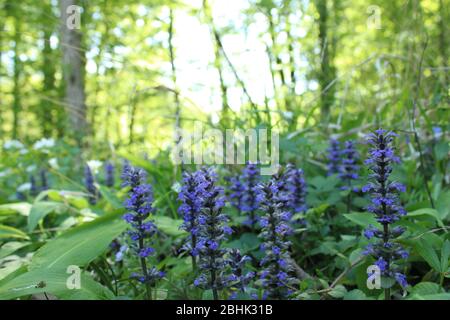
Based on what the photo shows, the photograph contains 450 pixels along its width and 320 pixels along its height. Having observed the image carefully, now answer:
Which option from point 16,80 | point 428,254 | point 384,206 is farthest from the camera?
point 16,80

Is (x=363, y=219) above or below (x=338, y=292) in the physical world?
above

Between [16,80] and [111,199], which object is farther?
[16,80]

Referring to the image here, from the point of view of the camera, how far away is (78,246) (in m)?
2.20

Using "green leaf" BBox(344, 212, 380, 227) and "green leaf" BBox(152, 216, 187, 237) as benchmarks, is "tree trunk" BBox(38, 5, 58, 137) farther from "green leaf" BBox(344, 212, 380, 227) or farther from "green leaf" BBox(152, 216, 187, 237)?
"green leaf" BBox(344, 212, 380, 227)

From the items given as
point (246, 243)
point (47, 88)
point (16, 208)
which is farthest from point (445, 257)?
point (47, 88)

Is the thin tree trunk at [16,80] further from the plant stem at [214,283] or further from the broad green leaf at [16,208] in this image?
the plant stem at [214,283]

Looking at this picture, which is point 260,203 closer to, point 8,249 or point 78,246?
point 78,246

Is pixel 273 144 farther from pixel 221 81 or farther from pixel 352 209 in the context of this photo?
pixel 221 81

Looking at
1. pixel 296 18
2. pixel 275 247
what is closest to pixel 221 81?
pixel 296 18

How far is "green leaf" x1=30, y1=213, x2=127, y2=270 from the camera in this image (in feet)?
6.81

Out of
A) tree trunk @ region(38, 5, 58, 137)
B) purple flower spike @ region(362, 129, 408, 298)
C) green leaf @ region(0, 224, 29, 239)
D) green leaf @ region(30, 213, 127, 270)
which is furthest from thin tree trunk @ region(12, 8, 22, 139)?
purple flower spike @ region(362, 129, 408, 298)

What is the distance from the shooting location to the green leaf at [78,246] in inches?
81.7

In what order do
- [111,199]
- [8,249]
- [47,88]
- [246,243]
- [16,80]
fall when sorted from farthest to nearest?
[47,88] < [16,80] < [111,199] < [8,249] < [246,243]

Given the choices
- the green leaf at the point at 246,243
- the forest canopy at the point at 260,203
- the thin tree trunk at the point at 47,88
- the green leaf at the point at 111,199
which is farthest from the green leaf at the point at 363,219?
the thin tree trunk at the point at 47,88
